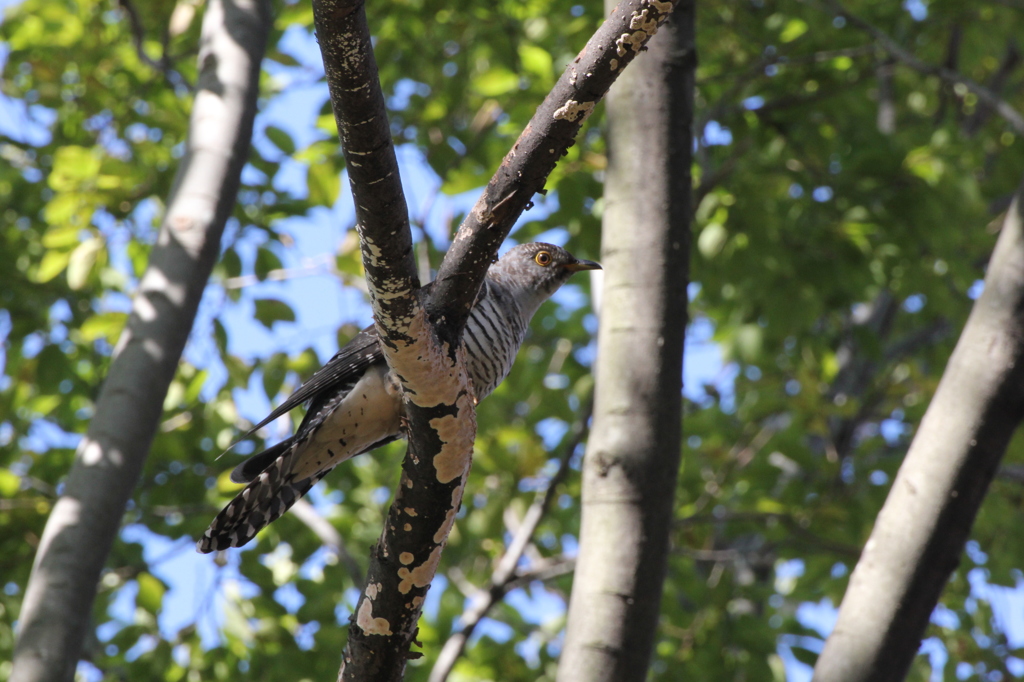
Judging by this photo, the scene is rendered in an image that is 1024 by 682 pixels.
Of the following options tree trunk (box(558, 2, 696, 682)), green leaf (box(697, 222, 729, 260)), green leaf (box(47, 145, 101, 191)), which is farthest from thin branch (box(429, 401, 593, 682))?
green leaf (box(47, 145, 101, 191))

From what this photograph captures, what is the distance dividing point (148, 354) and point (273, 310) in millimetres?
935

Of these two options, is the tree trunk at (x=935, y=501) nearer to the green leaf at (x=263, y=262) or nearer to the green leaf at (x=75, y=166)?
the green leaf at (x=263, y=262)

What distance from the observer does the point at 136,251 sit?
16.7 ft

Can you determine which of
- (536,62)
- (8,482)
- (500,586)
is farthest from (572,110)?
(8,482)

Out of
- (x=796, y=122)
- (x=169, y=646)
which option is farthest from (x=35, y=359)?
(x=796, y=122)

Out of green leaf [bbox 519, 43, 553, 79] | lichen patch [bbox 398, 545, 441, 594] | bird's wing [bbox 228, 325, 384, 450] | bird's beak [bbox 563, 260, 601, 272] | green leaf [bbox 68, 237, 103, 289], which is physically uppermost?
green leaf [bbox 519, 43, 553, 79]

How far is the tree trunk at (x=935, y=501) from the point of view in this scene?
90.3 inches

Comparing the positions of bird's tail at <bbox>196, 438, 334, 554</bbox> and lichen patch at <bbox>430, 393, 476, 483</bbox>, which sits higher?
bird's tail at <bbox>196, 438, 334, 554</bbox>

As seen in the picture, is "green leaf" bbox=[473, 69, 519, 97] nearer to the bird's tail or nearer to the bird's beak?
the bird's beak

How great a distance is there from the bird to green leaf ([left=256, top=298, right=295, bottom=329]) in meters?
0.87

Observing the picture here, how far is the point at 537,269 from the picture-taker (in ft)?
12.4

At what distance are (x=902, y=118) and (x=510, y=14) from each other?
163 inches

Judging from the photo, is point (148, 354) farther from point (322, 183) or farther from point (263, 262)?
point (263, 262)

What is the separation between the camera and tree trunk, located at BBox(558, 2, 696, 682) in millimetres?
2207
